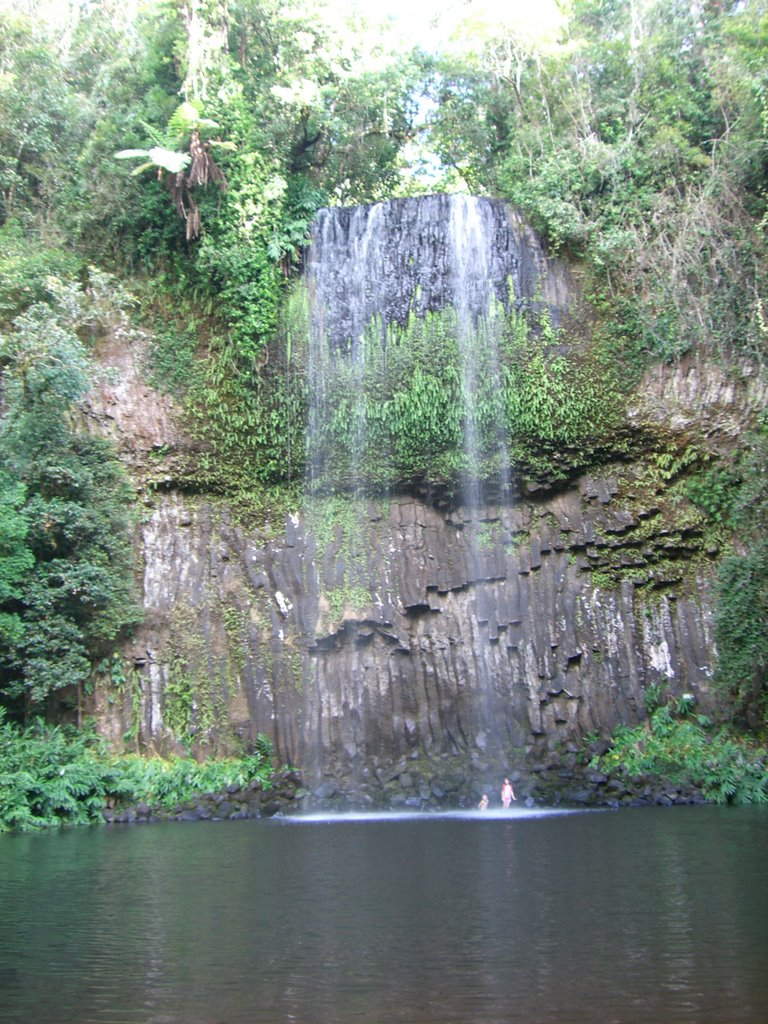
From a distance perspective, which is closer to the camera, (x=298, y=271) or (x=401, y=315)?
(x=401, y=315)

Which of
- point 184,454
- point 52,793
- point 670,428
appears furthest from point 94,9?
point 52,793

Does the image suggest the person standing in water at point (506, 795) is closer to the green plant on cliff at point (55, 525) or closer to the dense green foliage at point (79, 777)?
the dense green foliage at point (79, 777)

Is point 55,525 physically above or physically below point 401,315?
below

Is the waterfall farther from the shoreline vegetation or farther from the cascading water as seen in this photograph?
the shoreline vegetation

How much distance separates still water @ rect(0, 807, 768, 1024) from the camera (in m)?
5.00

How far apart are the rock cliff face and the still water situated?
6078 millimetres

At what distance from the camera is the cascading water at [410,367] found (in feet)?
62.3

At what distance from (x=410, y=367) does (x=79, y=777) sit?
9.65 m

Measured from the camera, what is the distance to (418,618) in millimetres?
18594

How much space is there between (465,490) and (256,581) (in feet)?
14.3

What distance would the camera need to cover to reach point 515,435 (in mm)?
19125

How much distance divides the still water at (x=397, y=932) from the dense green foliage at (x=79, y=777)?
147 inches

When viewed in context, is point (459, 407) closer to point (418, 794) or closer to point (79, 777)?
point (418, 794)

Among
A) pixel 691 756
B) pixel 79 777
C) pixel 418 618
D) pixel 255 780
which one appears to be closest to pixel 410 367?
pixel 418 618
